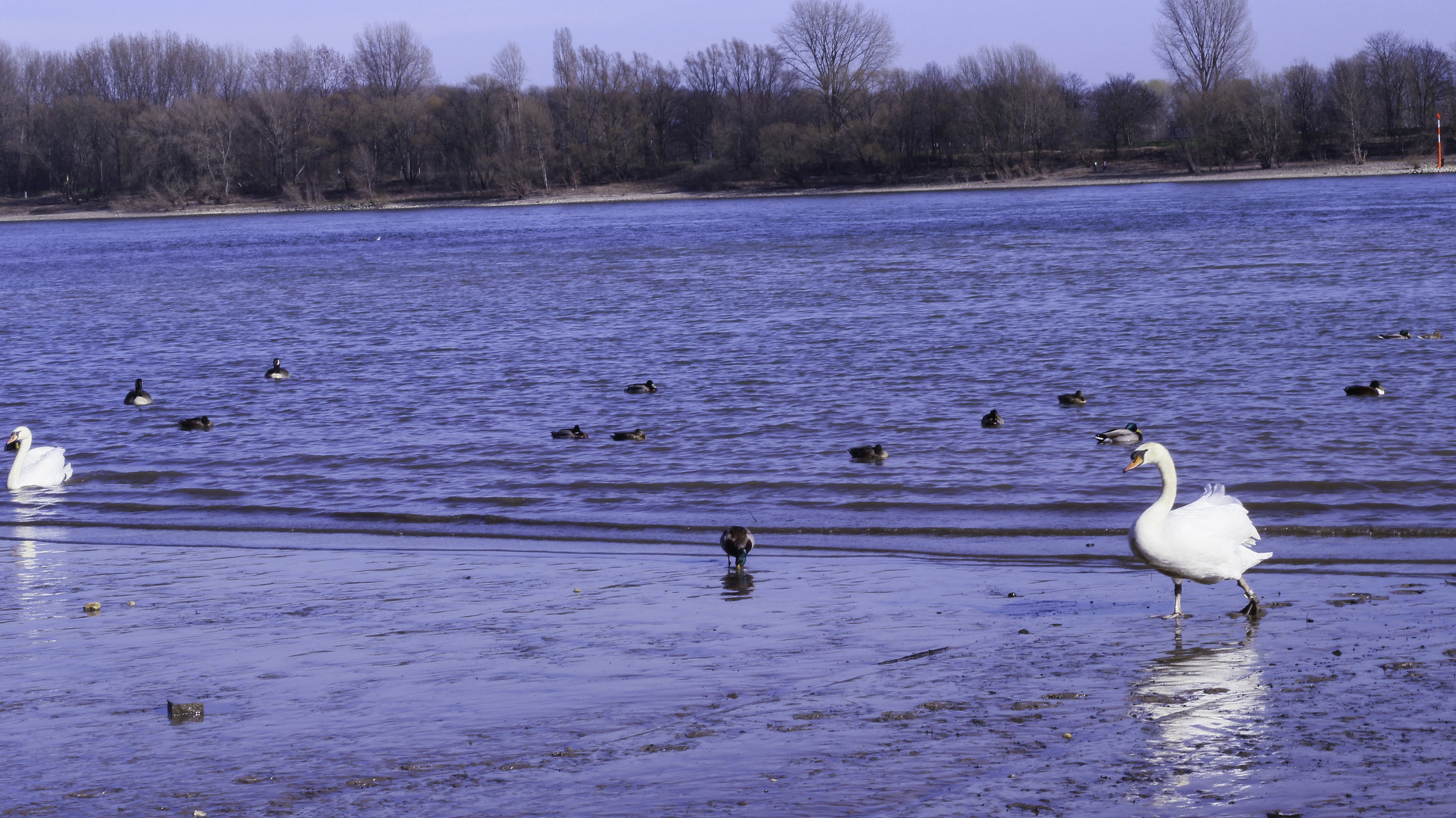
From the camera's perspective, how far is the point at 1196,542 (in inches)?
291

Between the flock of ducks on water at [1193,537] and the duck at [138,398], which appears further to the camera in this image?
the duck at [138,398]

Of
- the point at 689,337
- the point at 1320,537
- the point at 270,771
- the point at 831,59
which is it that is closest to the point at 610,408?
the point at 689,337

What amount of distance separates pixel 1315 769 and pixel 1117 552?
185 inches

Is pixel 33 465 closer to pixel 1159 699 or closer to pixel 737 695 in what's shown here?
pixel 737 695

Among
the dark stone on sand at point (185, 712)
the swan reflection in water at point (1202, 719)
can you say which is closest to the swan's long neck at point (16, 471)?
the dark stone on sand at point (185, 712)

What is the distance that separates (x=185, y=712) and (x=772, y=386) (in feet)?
45.6

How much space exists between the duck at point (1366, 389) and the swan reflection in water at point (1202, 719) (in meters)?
10.5

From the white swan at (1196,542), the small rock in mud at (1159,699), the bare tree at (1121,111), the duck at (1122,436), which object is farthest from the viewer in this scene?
the bare tree at (1121,111)

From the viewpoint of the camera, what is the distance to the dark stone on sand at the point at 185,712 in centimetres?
628

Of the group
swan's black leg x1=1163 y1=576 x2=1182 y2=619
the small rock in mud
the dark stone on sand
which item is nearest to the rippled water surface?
swan's black leg x1=1163 y1=576 x2=1182 y2=619

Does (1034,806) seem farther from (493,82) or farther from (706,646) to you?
(493,82)

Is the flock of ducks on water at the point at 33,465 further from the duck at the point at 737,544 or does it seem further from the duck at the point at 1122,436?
the duck at the point at 1122,436

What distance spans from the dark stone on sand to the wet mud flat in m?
0.03

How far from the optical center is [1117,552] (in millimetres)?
9836
